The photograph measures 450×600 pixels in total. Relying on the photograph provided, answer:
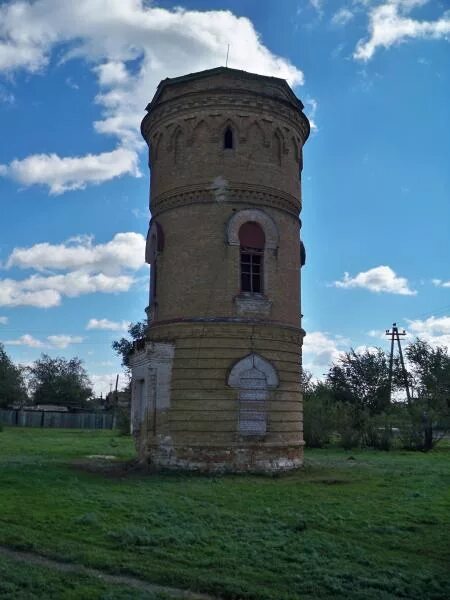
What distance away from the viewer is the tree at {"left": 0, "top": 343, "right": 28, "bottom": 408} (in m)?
61.2

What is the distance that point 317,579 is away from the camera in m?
7.47

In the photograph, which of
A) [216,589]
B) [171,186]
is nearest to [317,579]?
[216,589]

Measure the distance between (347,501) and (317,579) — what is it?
5552mm

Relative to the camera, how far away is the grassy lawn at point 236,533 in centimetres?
727

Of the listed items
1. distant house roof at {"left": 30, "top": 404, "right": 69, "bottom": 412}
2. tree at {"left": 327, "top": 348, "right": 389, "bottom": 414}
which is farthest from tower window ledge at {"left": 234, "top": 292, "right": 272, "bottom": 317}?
distant house roof at {"left": 30, "top": 404, "right": 69, "bottom": 412}

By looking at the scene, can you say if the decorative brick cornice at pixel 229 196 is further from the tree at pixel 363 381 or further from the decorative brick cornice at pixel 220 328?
the tree at pixel 363 381

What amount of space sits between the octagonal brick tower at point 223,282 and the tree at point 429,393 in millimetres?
14612

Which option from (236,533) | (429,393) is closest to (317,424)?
(429,393)

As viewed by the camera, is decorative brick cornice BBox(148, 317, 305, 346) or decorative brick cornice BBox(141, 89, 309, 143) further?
decorative brick cornice BBox(141, 89, 309, 143)

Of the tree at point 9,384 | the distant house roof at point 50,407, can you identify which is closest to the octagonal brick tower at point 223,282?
the tree at point 9,384

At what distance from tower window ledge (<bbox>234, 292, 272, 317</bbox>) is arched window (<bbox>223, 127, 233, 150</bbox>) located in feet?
14.9

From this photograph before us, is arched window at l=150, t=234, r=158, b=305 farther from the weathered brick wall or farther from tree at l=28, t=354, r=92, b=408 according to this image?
tree at l=28, t=354, r=92, b=408

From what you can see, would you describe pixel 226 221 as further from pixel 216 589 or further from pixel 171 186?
pixel 216 589

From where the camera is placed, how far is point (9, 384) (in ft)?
201
